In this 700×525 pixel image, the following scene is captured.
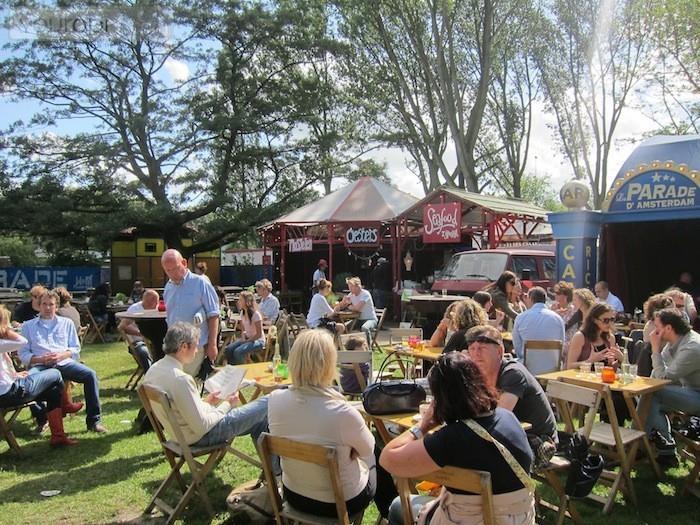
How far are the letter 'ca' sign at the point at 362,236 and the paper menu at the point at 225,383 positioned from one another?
12.7 metres

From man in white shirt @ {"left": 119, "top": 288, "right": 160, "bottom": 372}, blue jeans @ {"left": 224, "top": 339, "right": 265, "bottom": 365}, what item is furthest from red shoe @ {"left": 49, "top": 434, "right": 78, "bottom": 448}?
blue jeans @ {"left": 224, "top": 339, "right": 265, "bottom": 365}

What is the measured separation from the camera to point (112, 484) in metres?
4.34

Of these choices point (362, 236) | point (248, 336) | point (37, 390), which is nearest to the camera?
point (37, 390)

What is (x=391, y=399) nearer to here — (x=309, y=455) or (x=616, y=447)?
(x=309, y=455)

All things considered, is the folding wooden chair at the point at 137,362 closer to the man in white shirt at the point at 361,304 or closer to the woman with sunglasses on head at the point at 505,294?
the man in white shirt at the point at 361,304

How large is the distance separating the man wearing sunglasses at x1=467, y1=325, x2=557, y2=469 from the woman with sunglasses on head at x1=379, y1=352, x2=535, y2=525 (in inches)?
35.5

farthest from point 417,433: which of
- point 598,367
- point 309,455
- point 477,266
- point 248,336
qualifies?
point 477,266

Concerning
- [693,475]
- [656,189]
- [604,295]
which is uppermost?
[656,189]

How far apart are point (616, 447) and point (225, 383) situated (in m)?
2.72

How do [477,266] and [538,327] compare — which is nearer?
[538,327]

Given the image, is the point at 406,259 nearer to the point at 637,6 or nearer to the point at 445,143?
the point at 445,143

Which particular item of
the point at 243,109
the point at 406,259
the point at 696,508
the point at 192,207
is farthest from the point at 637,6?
the point at 696,508

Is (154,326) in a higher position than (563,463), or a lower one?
higher

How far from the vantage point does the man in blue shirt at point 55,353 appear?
18.0 ft
